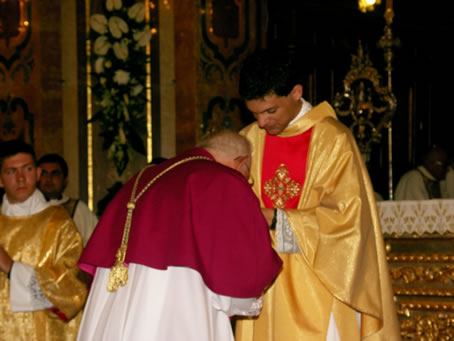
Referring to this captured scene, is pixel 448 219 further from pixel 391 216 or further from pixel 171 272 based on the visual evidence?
pixel 171 272

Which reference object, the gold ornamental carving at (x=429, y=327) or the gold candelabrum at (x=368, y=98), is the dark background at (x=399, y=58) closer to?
the gold candelabrum at (x=368, y=98)

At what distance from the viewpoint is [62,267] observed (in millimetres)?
4551

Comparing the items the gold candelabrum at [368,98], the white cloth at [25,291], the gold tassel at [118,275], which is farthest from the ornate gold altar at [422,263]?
the gold tassel at [118,275]

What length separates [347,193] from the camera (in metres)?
3.41

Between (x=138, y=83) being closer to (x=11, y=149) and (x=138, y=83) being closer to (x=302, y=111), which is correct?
(x=11, y=149)

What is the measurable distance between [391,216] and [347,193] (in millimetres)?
2467

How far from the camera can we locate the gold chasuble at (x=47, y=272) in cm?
444

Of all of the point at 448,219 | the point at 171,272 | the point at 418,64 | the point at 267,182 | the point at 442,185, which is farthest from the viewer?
the point at 418,64

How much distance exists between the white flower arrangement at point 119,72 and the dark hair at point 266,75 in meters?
3.52

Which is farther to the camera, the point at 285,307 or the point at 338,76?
the point at 338,76

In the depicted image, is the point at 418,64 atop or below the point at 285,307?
atop

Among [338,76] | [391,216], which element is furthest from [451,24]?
[391,216]

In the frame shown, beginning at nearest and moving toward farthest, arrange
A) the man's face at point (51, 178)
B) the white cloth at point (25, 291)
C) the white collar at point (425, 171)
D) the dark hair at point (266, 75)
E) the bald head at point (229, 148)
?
the bald head at point (229, 148) → the dark hair at point (266, 75) → the white cloth at point (25, 291) → the man's face at point (51, 178) → the white collar at point (425, 171)

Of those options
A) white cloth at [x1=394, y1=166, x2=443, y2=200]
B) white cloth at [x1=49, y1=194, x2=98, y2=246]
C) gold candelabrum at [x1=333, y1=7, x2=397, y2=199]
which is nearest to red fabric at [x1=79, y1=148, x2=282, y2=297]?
white cloth at [x1=49, y1=194, x2=98, y2=246]
